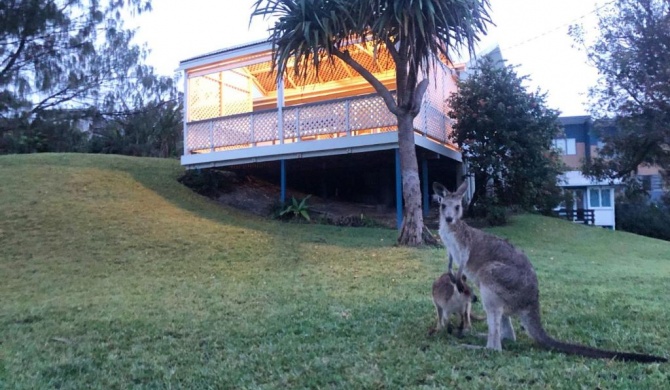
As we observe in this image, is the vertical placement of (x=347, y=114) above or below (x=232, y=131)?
above

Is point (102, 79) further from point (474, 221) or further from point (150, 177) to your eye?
point (474, 221)

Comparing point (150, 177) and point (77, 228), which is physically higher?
point (150, 177)

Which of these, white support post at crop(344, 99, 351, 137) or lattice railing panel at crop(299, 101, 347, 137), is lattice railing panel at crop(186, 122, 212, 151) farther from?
white support post at crop(344, 99, 351, 137)

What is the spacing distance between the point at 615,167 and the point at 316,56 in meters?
12.0

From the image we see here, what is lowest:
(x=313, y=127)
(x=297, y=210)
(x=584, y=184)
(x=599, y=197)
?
(x=297, y=210)

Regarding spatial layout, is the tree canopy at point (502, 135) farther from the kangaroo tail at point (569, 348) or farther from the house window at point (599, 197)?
the house window at point (599, 197)

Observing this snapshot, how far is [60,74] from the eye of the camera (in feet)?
37.7

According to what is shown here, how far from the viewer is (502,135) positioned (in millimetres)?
Answer: 15312

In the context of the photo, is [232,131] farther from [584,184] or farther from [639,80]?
[584,184]

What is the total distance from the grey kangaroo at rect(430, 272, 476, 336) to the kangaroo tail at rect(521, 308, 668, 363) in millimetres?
704

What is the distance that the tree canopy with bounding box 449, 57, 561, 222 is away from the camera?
50.4ft

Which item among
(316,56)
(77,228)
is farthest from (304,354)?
(77,228)

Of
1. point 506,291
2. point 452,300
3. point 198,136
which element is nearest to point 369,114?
point 198,136

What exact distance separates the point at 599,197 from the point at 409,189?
2046 cm
